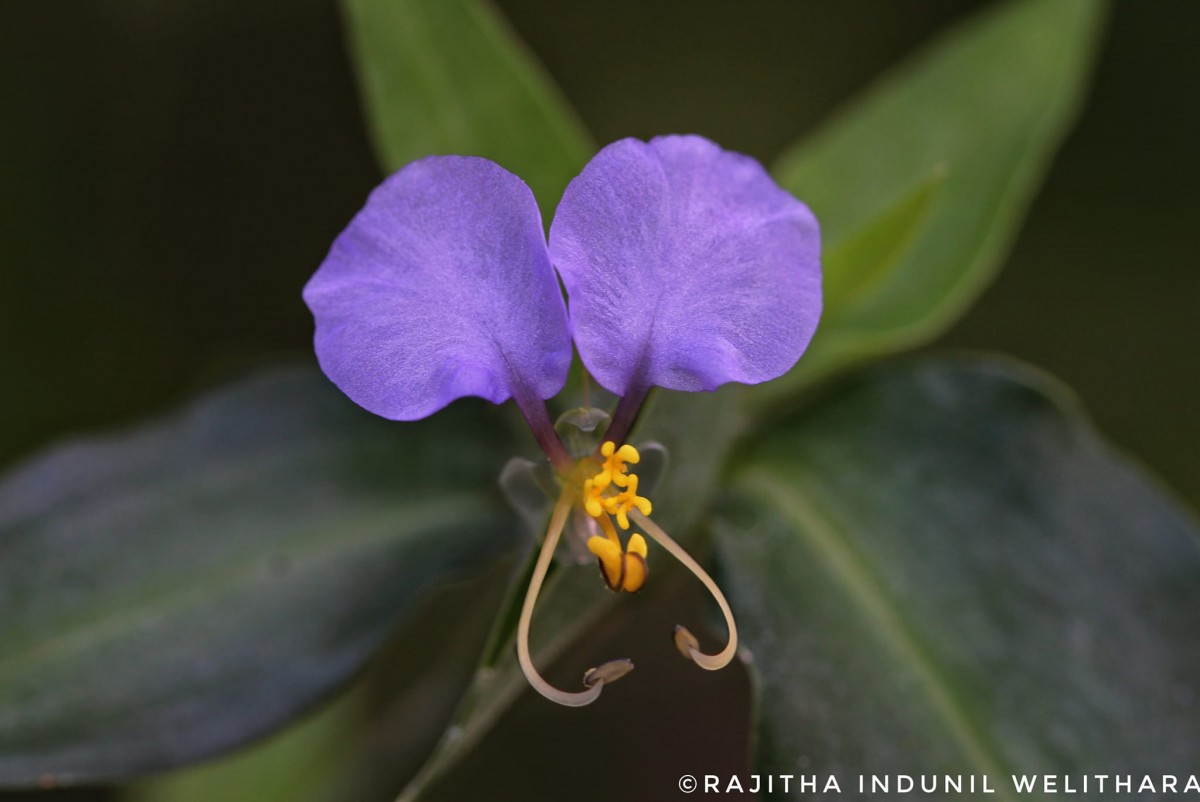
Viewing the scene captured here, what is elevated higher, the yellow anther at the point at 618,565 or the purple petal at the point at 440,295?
the purple petal at the point at 440,295

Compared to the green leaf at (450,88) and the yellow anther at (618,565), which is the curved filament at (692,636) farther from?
the green leaf at (450,88)

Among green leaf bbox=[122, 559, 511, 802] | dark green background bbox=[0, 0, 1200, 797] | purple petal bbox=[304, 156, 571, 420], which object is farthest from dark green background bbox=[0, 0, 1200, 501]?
purple petal bbox=[304, 156, 571, 420]

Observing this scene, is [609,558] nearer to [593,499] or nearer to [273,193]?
[593,499]

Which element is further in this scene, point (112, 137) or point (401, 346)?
point (112, 137)

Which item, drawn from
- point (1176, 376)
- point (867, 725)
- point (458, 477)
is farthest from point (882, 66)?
point (867, 725)

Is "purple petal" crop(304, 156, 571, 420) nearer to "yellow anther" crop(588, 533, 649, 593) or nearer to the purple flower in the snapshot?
the purple flower

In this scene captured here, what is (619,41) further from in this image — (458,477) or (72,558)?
(72,558)

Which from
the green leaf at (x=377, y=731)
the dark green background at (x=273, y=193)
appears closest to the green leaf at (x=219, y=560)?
the green leaf at (x=377, y=731)
